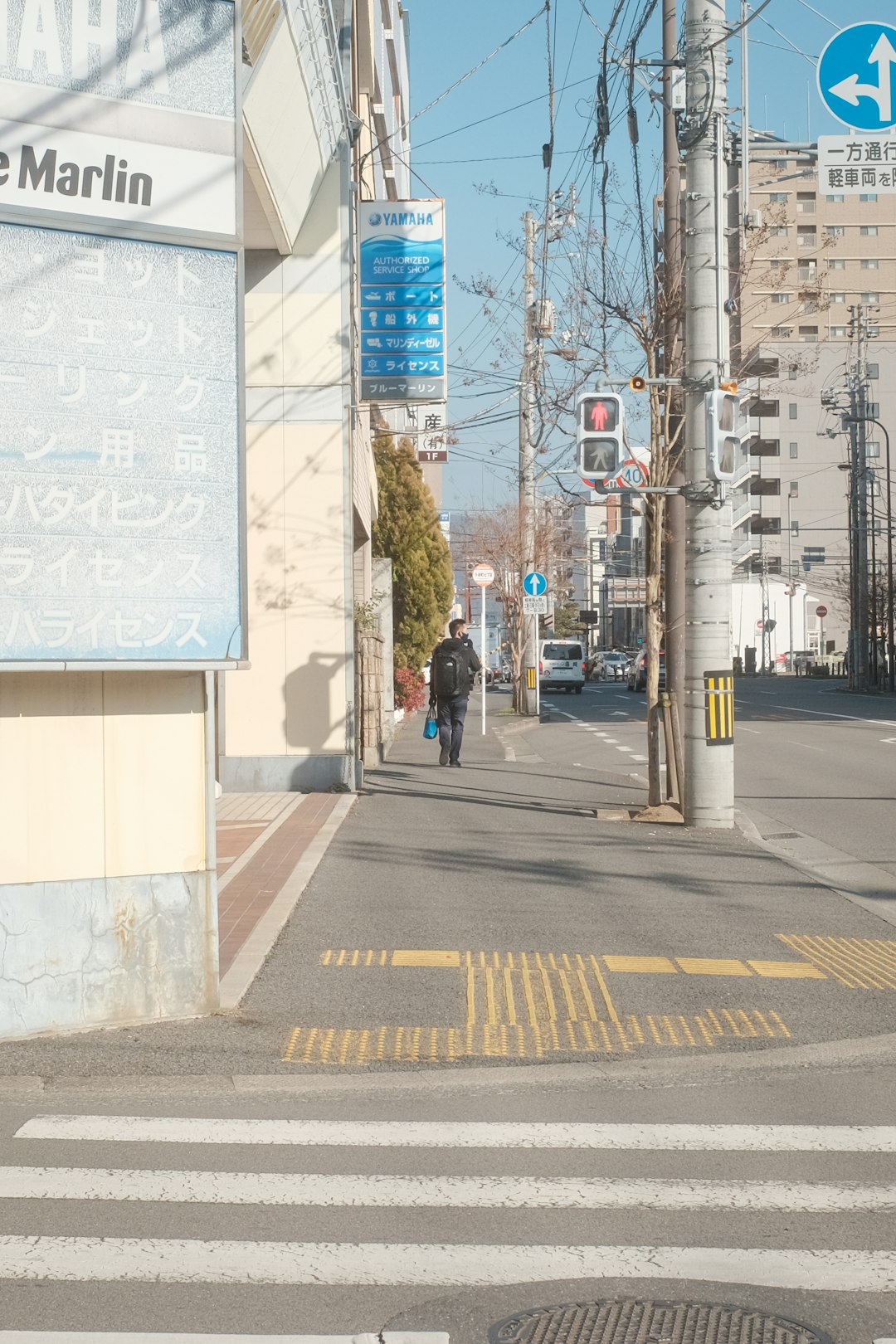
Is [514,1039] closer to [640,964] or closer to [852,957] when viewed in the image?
[640,964]

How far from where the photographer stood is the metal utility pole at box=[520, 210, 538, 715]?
110 feet

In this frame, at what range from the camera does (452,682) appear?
20.7m

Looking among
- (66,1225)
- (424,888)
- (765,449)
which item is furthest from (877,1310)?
(765,449)

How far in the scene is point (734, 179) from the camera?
618 inches

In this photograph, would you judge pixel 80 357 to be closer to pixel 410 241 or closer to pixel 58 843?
pixel 58 843

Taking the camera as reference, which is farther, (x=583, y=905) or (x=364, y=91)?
(x=364, y=91)

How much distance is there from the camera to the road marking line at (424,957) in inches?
326

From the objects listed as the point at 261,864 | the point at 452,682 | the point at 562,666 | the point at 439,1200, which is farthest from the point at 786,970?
the point at 562,666

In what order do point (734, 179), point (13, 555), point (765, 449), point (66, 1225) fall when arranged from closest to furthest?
point (66, 1225)
point (13, 555)
point (734, 179)
point (765, 449)

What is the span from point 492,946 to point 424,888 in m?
2.04

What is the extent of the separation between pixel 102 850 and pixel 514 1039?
80.4 inches

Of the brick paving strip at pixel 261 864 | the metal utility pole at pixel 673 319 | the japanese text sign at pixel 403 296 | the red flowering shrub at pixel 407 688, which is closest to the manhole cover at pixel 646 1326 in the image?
the brick paving strip at pixel 261 864

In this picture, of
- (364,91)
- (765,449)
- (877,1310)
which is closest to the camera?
(877,1310)

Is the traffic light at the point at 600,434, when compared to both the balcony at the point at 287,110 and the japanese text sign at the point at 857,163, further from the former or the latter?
the balcony at the point at 287,110
